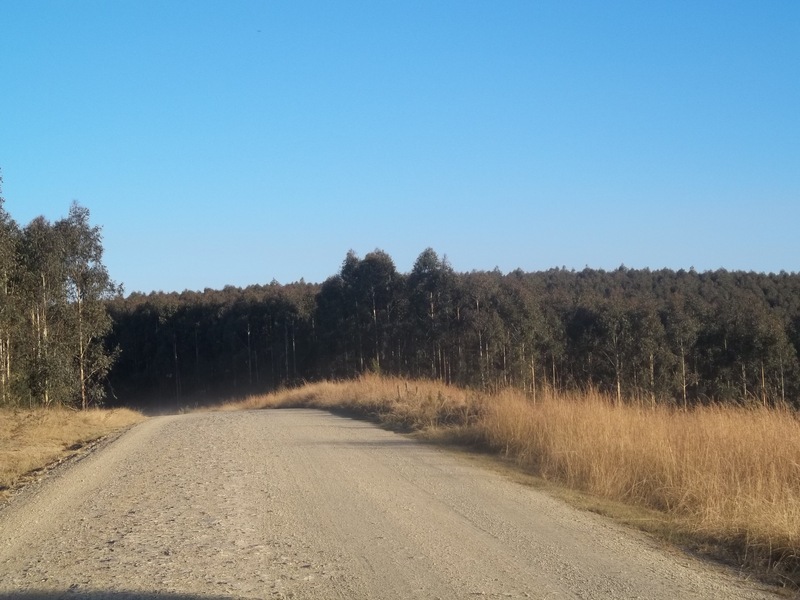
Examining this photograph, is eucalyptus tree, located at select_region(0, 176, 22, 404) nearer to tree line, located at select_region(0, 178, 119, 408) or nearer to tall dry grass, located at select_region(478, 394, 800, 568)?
tree line, located at select_region(0, 178, 119, 408)

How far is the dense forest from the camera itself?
103 ft

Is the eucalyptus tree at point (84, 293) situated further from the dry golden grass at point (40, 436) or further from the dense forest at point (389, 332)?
the dry golden grass at point (40, 436)

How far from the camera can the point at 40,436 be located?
19.7 meters

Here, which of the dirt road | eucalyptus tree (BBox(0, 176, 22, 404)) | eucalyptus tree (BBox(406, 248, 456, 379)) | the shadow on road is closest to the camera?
the shadow on road

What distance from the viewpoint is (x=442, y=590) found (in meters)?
5.92

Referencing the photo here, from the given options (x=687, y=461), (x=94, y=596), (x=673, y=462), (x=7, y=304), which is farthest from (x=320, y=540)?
(x=7, y=304)

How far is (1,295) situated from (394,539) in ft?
73.6

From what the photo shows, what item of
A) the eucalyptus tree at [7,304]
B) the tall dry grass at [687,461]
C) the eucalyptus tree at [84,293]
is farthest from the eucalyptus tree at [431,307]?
the tall dry grass at [687,461]

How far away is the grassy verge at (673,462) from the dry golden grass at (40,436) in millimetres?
8589

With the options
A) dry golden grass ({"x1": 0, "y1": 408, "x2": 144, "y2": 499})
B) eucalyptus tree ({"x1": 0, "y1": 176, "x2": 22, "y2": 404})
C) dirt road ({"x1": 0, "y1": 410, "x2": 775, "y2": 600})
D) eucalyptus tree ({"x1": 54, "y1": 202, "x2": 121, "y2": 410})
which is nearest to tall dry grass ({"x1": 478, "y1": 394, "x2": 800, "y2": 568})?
dirt road ({"x1": 0, "y1": 410, "x2": 775, "y2": 600})

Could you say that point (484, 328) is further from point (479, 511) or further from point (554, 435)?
point (479, 511)

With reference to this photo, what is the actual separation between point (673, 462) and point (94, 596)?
25.6 feet

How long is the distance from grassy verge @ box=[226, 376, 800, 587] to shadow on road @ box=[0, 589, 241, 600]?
5020 mm

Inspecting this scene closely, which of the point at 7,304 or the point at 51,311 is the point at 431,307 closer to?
the point at 51,311
